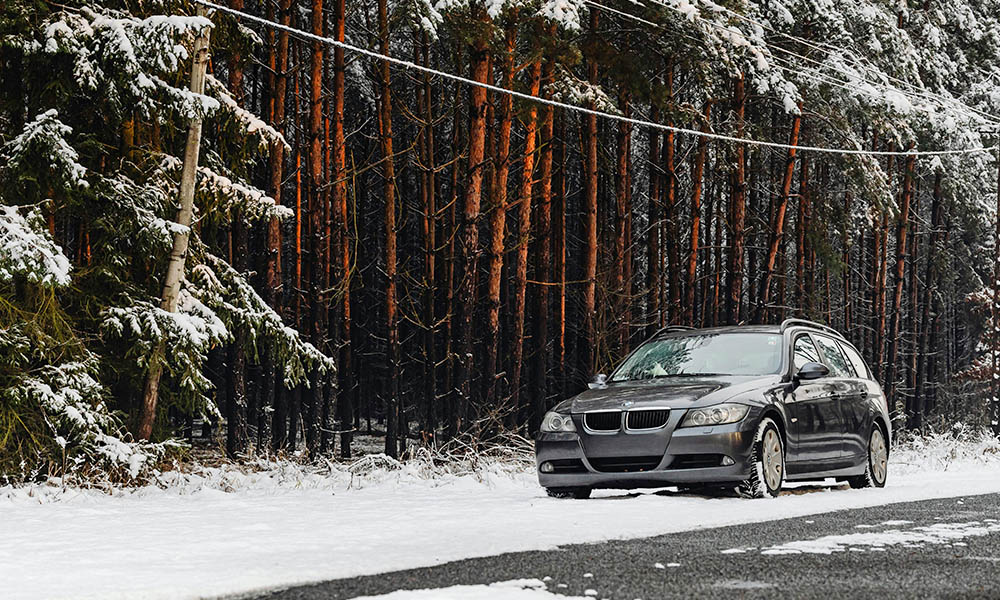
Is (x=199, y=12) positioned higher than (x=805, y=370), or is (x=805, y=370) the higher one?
(x=199, y=12)

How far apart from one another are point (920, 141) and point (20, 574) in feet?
99.8

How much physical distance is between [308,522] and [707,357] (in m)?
4.89

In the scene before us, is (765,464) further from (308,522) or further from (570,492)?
(308,522)

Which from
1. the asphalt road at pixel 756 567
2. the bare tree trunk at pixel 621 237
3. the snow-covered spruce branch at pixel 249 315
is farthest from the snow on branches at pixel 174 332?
the bare tree trunk at pixel 621 237

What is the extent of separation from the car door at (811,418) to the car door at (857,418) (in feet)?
0.65

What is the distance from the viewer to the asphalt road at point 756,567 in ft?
17.3

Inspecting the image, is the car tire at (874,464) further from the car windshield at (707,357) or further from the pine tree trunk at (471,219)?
the pine tree trunk at (471,219)

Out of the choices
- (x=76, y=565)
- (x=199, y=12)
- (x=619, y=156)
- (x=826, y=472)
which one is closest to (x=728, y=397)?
(x=826, y=472)

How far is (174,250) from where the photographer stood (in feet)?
42.6

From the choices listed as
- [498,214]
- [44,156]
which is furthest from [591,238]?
[44,156]

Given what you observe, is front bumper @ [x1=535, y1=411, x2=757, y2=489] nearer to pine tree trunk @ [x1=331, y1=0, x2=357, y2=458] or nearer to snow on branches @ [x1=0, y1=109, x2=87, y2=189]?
snow on branches @ [x1=0, y1=109, x2=87, y2=189]

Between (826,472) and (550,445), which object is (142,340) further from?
(826,472)

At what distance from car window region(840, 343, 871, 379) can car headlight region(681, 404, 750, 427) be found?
3.54m

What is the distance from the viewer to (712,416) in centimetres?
1021
